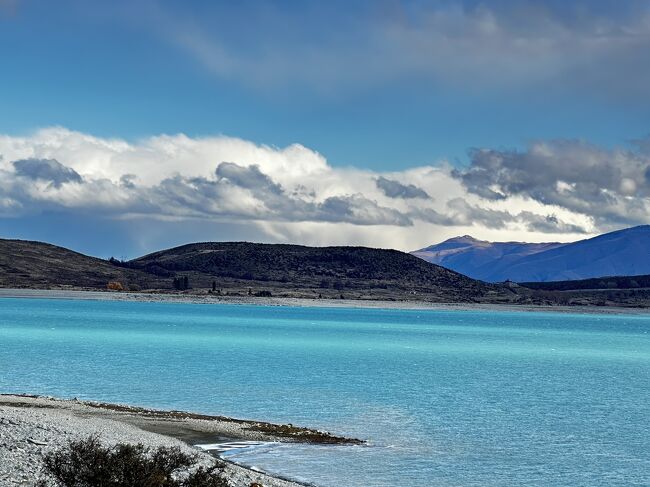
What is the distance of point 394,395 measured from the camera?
144ft

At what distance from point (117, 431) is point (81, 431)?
1632 mm

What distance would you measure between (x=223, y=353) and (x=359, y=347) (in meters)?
18.8

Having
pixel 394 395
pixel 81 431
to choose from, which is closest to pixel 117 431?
pixel 81 431

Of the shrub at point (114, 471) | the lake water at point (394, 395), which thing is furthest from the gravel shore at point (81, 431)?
the shrub at point (114, 471)

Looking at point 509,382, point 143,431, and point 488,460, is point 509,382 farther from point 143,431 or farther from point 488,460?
point 143,431

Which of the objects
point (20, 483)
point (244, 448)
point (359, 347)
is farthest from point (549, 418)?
point (359, 347)

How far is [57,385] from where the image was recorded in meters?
42.0

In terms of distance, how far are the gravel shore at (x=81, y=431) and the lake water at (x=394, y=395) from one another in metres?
2.22

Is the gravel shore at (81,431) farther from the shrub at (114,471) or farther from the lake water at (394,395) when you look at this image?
the shrub at (114,471)

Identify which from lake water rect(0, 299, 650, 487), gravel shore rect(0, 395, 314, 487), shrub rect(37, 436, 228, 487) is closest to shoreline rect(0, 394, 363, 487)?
gravel shore rect(0, 395, 314, 487)

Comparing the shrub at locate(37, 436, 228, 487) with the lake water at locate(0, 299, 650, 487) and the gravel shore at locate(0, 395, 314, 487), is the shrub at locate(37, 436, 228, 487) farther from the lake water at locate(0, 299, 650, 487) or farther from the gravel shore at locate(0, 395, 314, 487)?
the lake water at locate(0, 299, 650, 487)

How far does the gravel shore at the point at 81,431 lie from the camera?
19.8 meters

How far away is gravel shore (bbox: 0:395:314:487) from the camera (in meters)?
19.8

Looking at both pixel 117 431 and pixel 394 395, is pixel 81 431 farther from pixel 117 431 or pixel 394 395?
pixel 394 395
